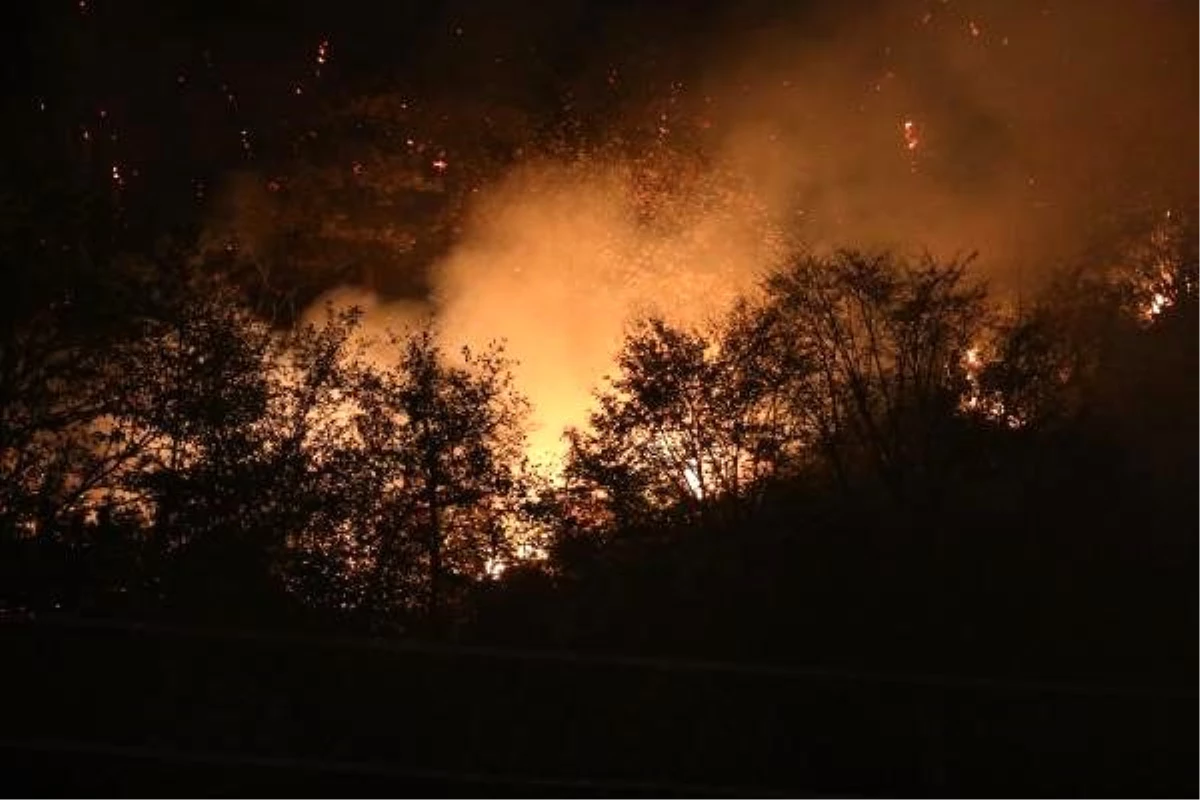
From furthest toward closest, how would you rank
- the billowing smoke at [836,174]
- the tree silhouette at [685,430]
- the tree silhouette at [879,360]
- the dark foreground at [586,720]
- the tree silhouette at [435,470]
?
the billowing smoke at [836,174], the tree silhouette at [879,360], the tree silhouette at [685,430], the tree silhouette at [435,470], the dark foreground at [586,720]

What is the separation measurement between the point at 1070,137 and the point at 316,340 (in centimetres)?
1148

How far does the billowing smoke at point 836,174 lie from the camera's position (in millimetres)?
14633

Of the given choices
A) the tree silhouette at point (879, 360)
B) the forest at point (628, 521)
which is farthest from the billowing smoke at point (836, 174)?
the tree silhouette at point (879, 360)

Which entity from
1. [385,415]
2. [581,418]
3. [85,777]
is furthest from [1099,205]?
[85,777]

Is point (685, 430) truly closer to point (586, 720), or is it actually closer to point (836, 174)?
point (586, 720)

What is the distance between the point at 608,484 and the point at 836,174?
8.76 meters

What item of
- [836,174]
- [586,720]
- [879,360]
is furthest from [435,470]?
[836,174]

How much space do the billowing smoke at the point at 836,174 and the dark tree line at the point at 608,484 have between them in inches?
151

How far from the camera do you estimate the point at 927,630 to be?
8.34 metres

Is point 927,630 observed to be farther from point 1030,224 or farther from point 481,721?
point 1030,224

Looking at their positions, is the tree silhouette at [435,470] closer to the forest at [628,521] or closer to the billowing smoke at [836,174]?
the forest at [628,521]

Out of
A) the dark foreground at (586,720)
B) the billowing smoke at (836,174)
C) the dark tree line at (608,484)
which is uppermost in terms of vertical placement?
A: the billowing smoke at (836,174)

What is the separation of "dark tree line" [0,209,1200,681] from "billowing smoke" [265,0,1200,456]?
3.83m

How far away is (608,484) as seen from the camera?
9.39 metres
